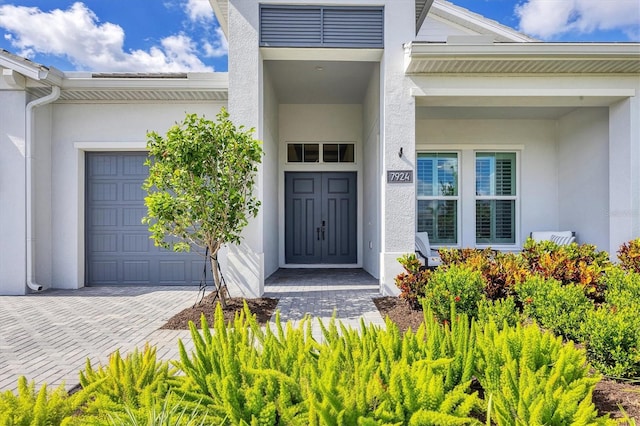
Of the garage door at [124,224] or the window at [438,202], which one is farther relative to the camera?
the window at [438,202]

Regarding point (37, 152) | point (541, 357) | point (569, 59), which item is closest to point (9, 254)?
point (37, 152)

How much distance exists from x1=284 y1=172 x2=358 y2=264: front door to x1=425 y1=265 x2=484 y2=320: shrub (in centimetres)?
604

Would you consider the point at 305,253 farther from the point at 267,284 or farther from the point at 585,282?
the point at 585,282

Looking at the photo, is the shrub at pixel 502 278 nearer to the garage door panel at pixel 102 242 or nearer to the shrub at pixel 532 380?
the shrub at pixel 532 380

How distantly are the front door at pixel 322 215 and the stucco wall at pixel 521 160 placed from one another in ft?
7.87

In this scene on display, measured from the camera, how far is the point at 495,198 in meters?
9.33

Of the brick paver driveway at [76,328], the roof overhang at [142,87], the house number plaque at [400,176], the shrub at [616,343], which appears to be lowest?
the brick paver driveway at [76,328]

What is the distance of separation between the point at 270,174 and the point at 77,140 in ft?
12.5

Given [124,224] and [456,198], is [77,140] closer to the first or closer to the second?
[124,224]

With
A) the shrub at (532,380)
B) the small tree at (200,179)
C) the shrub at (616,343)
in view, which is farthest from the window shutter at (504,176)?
the shrub at (532,380)

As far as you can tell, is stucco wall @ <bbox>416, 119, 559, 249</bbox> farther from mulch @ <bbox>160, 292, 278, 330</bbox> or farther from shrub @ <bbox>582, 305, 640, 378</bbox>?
shrub @ <bbox>582, 305, 640, 378</bbox>

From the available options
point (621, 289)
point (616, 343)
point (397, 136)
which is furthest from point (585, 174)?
point (616, 343)

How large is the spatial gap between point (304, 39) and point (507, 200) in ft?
20.2

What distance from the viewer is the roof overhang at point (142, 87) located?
691cm
